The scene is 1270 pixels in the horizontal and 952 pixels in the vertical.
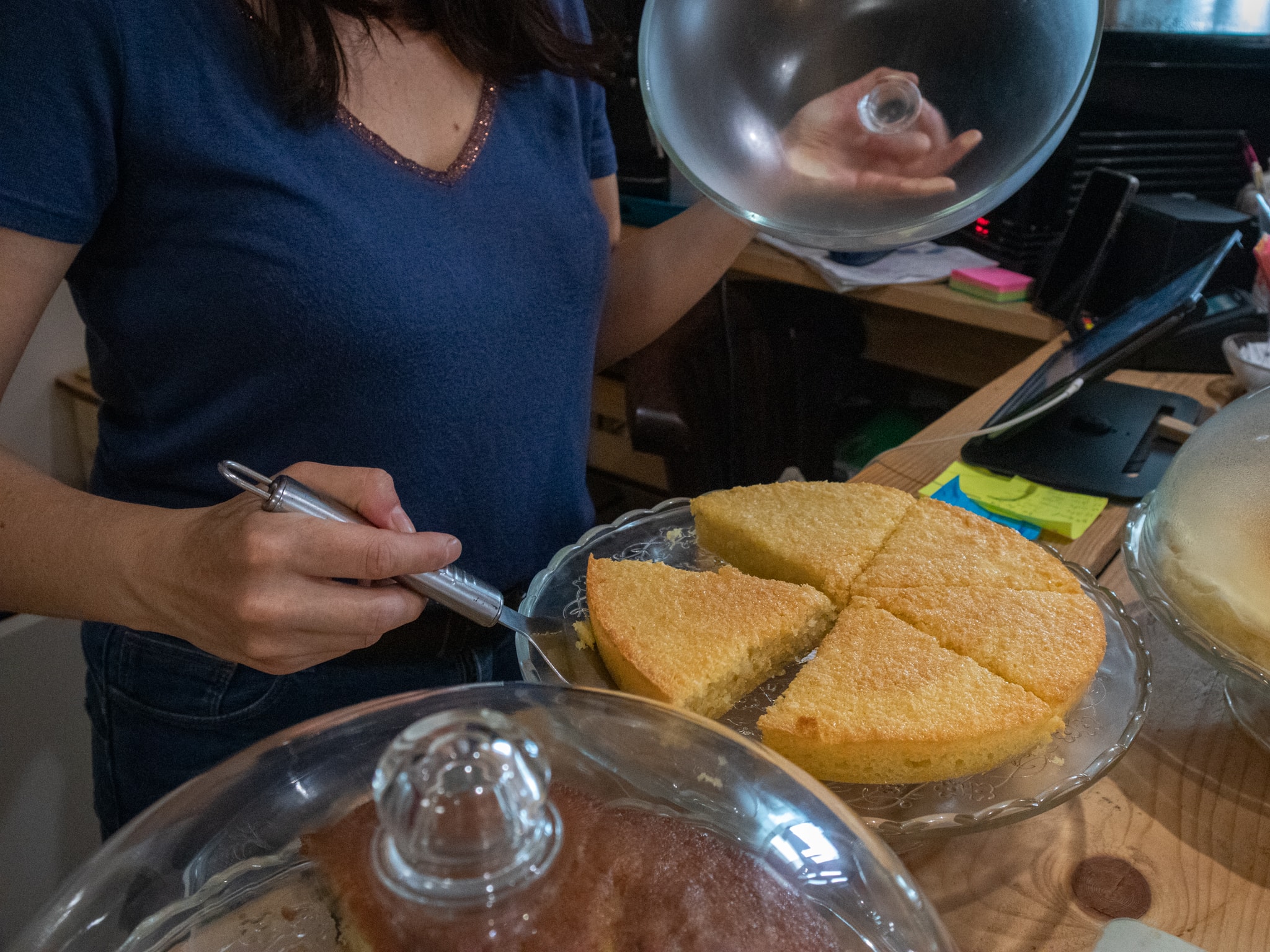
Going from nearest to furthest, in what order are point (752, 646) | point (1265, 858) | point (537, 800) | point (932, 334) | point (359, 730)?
point (537, 800) → point (359, 730) → point (1265, 858) → point (752, 646) → point (932, 334)

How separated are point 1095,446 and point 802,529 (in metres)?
0.49

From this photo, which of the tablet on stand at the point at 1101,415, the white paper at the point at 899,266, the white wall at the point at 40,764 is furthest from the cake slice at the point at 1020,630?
the white wall at the point at 40,764

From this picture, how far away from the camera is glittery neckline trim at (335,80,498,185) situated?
0.80 metres

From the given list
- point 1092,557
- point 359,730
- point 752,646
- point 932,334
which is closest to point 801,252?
point 932,334

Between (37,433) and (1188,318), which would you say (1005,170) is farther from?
(37,433)

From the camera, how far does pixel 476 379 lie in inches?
34.4

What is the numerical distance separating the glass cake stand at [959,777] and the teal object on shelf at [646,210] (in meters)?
1.50

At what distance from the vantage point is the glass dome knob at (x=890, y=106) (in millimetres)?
785

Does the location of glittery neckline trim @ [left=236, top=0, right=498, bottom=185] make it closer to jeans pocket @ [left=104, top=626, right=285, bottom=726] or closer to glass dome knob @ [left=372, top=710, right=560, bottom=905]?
jeans pocket @ [left=104, top=626, right=285, bottom=726]

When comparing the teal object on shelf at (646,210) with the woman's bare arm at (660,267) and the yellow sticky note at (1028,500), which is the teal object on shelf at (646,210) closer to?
the woman's bare arm at (660,267)

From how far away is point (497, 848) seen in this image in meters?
0.30

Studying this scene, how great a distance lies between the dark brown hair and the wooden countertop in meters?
0.74

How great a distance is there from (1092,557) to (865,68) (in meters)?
0.53

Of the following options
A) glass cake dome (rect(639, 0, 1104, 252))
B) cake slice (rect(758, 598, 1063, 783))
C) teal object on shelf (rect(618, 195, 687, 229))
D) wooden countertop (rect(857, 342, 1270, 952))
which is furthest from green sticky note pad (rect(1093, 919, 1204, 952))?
teal object on shelf (rect(618, 195, 687, 229))
